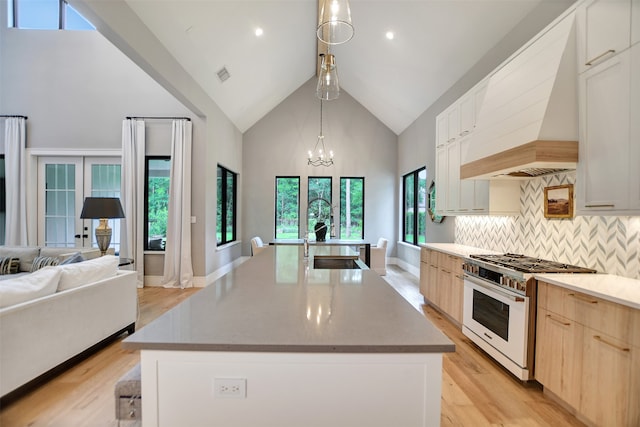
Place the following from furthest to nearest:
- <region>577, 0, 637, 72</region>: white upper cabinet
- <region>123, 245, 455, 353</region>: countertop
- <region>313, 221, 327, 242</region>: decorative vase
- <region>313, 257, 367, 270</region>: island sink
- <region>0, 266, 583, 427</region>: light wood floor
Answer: <region>313, 221, 327, 242</region>: decorative vase < <region>313, 257, 367, 270</region>: island sink < <region>0, 266, 583, 427</region>: light wood floor < <region>577, 0, 637, 72</region>: white upper cabinet < <region>123, 245, 455, 353</region>: countertop

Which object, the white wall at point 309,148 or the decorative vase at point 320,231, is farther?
the white wall at point 309,148

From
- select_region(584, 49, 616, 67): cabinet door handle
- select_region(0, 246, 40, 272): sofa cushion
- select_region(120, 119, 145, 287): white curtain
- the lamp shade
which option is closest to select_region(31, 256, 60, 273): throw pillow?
select_region(0, 246, 40, 272): sofa cushion

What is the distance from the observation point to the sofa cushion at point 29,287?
2.04 meters

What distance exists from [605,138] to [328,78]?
7.35 feet

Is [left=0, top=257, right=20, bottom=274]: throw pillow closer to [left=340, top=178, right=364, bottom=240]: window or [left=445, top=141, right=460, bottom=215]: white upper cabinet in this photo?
[left=445, top=141, right=460, bottom=215]: white upper cabinet

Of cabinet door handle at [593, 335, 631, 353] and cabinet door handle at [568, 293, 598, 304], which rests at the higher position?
cabinet door handle at [568, 293, 598, 304]

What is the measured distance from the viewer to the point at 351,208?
7.73m

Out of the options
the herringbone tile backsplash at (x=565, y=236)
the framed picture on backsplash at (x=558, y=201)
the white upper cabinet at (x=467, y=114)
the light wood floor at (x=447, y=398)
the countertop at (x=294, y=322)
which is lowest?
the light wood floor at (x=447, y=398)

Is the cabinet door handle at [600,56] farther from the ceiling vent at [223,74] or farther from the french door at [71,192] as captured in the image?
the french door at [71,192]

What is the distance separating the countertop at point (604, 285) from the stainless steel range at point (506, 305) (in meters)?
0.11

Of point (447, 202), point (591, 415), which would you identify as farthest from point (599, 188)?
point (447, 202)

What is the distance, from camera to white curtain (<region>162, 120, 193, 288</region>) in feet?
16.8

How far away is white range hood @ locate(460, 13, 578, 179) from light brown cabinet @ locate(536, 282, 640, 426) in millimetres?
950

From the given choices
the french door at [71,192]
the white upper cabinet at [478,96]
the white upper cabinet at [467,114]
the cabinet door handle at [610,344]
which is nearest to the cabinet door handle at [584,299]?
the cabinet door handle at [610,344]
